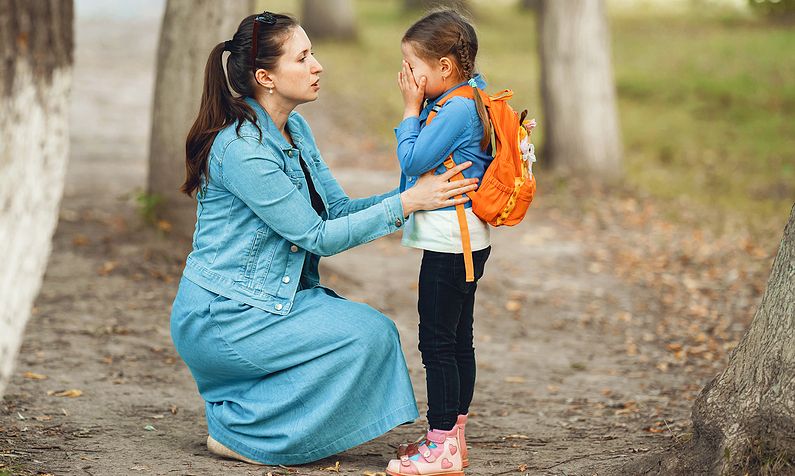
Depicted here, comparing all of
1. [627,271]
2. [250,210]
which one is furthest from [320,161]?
[627,271]

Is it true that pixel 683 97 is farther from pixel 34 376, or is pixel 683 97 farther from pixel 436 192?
pixel 436 192

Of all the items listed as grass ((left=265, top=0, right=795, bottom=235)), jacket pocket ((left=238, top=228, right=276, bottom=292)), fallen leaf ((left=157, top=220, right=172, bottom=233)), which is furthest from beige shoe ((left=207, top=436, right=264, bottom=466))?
grass ((left=265, top=0, right=795, bottom=235))

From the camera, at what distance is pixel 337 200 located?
448 centimetres

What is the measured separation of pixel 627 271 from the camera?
8.77 meters

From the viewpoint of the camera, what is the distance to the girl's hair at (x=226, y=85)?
4.09 m

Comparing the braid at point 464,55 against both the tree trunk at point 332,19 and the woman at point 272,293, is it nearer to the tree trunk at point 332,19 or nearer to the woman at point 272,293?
the woman at point 272,293

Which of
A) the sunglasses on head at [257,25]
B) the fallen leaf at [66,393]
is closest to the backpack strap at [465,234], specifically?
the sunglasses on head at [257,25]

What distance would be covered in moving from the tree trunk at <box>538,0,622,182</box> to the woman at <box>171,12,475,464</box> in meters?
7.81

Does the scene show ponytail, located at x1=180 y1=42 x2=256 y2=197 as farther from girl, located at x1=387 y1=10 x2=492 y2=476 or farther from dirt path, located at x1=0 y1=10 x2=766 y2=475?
dirt path, located at x1=0 y1=10 x2=766 y2=475

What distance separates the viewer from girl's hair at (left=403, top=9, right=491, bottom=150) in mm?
3836

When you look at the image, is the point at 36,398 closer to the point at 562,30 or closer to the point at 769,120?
the point at 562,30

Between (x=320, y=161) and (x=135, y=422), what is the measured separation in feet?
4.79

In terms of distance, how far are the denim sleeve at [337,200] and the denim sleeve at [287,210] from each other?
0.38m

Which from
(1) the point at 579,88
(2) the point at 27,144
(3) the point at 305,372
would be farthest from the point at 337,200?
(1) the point at 579,88
